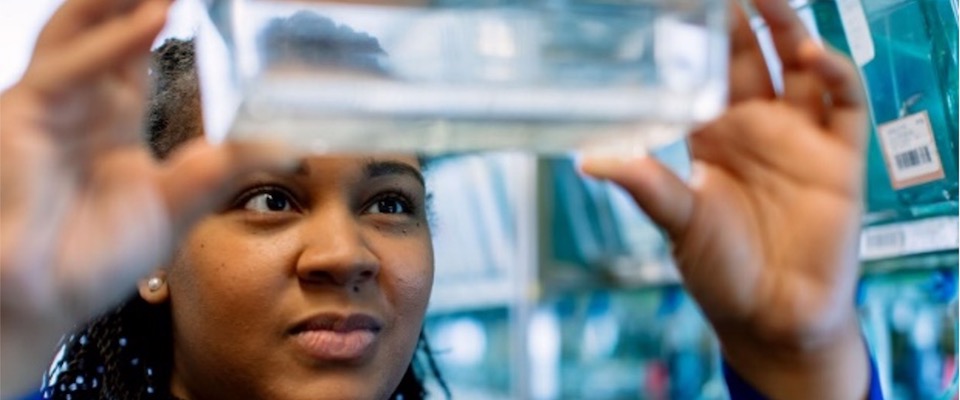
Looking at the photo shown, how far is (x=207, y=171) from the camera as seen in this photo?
598mm

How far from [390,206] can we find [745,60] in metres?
0.26

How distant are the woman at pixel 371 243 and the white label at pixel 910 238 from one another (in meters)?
0.13

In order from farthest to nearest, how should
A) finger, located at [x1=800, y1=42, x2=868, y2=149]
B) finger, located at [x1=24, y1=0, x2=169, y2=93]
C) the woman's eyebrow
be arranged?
the woman's eyebrow → finger, located at [x1=800, y1=42, x2=868, y2=149] → finger, located at [x1=24, y1=0, x2=169, y2=93]

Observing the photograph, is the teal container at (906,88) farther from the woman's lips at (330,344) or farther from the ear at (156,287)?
the ear at (156,287)

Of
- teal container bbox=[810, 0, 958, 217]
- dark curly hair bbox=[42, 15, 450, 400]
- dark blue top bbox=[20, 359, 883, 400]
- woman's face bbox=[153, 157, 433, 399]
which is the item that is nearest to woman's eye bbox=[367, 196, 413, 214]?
woman's face bbox=[153, 157, 433, 399]

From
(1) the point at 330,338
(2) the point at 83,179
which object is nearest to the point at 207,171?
(2) the point at 83,179

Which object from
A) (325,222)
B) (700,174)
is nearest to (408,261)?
(325,222)

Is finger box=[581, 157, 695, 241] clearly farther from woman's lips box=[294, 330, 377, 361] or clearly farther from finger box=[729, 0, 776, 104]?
woman's lips box=[294, 330, 377, 361]

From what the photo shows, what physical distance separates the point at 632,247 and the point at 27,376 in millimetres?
1689

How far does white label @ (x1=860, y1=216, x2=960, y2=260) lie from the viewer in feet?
2.86

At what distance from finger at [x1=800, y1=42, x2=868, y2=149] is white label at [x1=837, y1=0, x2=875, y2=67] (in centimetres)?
18

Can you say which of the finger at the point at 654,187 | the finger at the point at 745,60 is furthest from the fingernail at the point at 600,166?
the finger at the point at 745,60

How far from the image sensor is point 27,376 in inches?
24.1

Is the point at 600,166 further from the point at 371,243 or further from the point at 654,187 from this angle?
the point at 371,243
